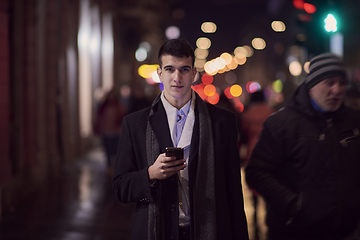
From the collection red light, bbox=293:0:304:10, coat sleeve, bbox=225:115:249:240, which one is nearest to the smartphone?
coat sleeve, bbox=225:115:249:240

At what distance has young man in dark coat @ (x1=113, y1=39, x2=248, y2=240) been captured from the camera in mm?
2463

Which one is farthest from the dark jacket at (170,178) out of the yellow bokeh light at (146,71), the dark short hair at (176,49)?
the yellow bokeh light at (146,71)

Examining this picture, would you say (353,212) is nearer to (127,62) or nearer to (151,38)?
(127,62)

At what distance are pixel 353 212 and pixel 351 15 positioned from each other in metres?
17.9

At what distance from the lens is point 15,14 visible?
8.17m

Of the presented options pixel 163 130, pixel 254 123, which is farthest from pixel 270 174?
pixel 254 123

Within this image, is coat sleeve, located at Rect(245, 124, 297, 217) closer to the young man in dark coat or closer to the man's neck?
the young man in dark coat

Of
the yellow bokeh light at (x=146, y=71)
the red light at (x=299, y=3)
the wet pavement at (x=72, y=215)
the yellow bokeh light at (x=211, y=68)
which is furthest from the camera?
the yellow bokeh light at (x=211, y=68)

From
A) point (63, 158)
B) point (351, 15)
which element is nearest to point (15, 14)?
point (63, 158)

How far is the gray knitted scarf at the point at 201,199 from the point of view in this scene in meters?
2.45

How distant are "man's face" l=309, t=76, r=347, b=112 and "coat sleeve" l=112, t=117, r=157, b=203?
1.31 m

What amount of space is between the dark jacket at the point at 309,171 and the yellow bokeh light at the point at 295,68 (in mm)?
41291

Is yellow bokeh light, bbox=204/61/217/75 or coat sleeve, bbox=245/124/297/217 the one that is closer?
coat sleeve, bbox=245/124/297/217

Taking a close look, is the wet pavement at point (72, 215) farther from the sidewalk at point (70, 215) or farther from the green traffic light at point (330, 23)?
the green traffic light at point (330, 23)
